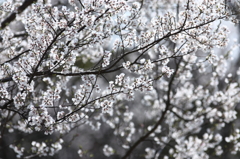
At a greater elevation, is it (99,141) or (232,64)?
(232,64)

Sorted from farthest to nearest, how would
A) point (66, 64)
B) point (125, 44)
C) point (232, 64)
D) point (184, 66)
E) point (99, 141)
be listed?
1. point (99, 141)
2. point (232, 64)
3. point (184, 66)
4. point (125, 44)
5. point (66, 64)

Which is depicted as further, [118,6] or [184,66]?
[184,66]

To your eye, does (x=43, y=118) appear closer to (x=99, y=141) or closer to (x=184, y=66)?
(x=184, y=66)

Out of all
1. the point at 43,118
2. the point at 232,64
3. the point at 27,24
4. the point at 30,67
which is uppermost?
the point at 27,24

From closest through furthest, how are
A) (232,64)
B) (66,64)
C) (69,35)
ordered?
(69,35) < (66,64) < (232,64)

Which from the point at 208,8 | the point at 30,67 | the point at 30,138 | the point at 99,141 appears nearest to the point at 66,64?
the point at 30,67

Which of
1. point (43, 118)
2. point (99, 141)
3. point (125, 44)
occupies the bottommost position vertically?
point (99, 141)

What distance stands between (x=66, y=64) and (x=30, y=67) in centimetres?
43

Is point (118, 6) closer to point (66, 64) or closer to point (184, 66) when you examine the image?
point (66, 64)

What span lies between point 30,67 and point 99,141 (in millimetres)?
14683

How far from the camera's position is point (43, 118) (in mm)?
3043

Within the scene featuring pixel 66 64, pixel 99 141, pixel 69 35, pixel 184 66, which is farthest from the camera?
pixel 99 141

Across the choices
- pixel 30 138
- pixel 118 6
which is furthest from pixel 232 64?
pixel 118 6

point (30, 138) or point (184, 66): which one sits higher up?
point (184, 66)
